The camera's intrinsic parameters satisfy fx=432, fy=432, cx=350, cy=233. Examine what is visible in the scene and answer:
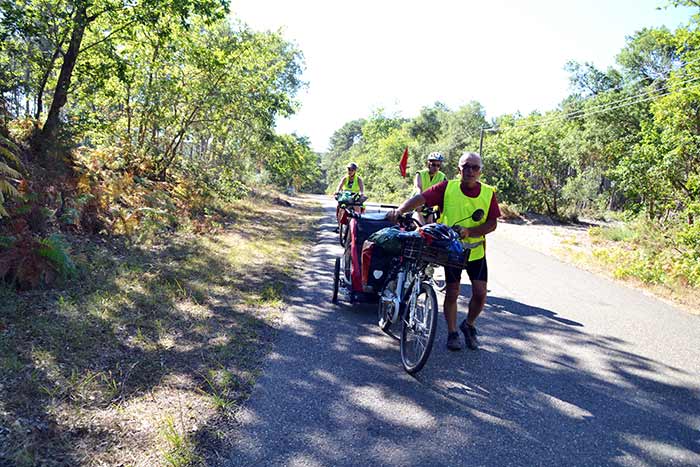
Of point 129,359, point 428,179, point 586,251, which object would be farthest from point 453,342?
point 586,251

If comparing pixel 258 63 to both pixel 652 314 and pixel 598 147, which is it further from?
pixel 598 147

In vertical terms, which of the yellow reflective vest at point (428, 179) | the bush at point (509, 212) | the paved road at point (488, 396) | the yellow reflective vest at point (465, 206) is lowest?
the paved road at point (488, 396)

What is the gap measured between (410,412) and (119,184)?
8.98m

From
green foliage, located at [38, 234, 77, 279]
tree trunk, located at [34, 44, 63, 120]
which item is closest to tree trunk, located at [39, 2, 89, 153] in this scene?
tree trunk, located at [34, 44, 63, 120]

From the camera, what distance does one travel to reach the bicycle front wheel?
11.9 feet

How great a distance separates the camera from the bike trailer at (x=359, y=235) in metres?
5.27

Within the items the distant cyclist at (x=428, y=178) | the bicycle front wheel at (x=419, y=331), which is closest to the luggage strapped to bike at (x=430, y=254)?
the bicycle front wheel at (x=419, y=331)

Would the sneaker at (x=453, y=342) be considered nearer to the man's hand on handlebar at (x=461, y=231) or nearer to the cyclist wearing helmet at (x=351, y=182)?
the man's hand on handlebar at (x=461, y=231)

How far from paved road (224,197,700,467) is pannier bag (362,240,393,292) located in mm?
471

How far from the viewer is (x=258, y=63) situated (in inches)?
552

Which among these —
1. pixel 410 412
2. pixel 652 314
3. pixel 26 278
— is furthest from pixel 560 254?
pixel 26 278

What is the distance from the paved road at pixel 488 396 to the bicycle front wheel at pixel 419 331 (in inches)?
5.5

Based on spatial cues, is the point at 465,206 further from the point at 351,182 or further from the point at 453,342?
the point at 351,182

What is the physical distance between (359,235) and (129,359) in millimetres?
2904
